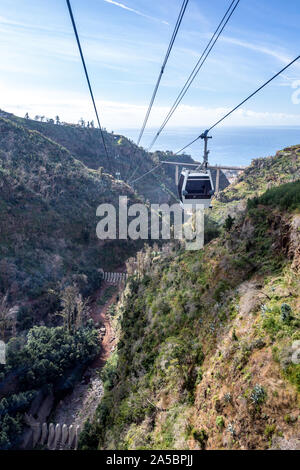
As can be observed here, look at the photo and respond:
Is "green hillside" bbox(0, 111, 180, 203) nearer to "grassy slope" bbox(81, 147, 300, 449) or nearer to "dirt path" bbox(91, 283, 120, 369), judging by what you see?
"dirt path" bbox(91, 283, 120, 369)

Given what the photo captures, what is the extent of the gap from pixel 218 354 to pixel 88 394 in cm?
1681

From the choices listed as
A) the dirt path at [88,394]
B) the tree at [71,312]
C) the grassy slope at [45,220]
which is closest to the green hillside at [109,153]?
the grassy slope at [45,220]

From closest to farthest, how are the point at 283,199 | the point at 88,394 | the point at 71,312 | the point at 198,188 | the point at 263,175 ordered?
1. the point at 198,188
2. the point at 283,199
3. the point at 88,394
4. the point at 71,312
5. the point at 263,175

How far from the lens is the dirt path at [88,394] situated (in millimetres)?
21141

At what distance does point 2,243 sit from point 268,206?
110ft

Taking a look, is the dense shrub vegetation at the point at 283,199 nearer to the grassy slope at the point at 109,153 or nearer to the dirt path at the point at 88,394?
the dirt path at the point at 88,394

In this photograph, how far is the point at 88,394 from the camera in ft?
77.2

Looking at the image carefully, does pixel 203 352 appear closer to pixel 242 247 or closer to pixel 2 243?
pixel 242 247

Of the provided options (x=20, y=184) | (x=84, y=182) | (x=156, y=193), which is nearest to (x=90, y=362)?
(x=20, y=184)

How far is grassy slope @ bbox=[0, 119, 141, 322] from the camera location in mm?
35656

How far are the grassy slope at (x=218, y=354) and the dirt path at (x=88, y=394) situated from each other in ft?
8.89

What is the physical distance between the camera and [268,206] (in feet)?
59.9

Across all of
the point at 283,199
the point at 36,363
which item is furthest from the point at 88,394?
the point at 283,199

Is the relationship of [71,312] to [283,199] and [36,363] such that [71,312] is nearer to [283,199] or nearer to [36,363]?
[36,363]
